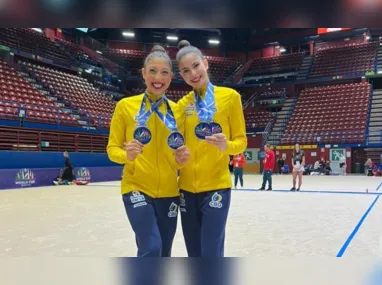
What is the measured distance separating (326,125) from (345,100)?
2.75 metres

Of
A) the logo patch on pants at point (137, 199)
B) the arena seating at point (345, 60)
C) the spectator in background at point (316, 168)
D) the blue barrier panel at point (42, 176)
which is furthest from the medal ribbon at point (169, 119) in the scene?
the arena seating at point (345, 60)

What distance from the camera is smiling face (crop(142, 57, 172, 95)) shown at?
1.93 meters

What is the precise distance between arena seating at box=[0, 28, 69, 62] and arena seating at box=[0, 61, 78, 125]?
6.63ft

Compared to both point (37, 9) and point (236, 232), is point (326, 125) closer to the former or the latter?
point (236, 232)

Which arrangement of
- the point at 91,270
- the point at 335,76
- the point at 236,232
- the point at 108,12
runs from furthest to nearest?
the point at 335,76, the point at 236,232, the point at 91,270, the point at 108,12

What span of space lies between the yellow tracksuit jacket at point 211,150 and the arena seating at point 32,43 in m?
20.6

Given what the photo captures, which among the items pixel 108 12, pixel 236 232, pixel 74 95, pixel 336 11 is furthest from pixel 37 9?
pixel 74 95

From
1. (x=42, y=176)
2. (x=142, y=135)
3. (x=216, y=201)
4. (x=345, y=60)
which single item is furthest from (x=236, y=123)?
(x=345, y=60)

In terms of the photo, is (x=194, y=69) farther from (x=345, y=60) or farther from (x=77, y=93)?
(x=345, y=60)

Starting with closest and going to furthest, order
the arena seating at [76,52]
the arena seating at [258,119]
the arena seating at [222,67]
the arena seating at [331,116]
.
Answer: the arena seating at [331,116]
the arena seating at [76,52]
the arena seating at [258,119]
the arena seating at [222,67]

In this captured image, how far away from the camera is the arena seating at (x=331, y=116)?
2550 cm

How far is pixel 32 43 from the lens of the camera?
71.7 ft

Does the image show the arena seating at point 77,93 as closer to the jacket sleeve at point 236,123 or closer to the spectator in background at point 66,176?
the spectator in background at point 66,176

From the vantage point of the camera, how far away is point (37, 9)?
2.80ft
